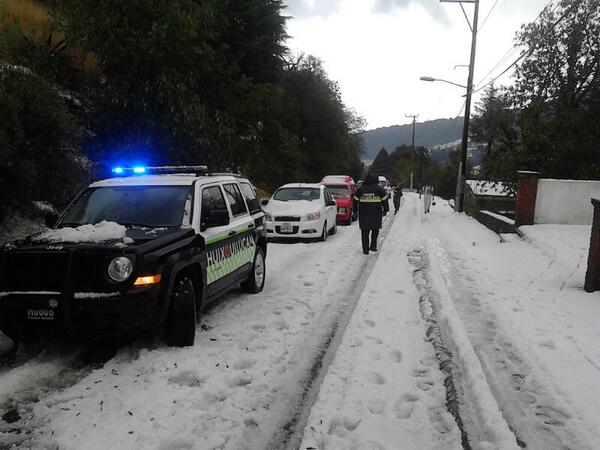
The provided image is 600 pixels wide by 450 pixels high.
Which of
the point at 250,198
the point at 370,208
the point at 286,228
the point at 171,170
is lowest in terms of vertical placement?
the point at 286,228

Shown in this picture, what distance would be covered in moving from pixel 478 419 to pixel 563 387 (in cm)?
110

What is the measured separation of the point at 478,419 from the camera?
11.9 feet

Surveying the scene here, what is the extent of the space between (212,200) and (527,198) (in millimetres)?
10693

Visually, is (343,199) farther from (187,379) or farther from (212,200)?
(187,379)

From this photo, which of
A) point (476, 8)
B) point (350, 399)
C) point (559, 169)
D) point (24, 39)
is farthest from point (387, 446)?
point (476, 8)

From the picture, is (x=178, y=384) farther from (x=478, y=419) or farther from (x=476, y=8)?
(x=476, y=8)

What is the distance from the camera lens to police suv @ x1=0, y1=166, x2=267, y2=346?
4.16 meters

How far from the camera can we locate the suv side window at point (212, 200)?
18.8 feet

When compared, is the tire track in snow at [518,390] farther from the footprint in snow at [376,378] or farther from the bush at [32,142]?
the bush at [32,142]

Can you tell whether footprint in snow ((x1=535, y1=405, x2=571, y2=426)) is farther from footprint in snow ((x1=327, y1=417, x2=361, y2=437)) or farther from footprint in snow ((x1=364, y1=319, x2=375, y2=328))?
footprint in snow ((x1=364, y1=319, x2=375, y2=328))

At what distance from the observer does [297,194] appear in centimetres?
1448

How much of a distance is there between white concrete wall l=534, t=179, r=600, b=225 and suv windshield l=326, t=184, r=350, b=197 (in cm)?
731

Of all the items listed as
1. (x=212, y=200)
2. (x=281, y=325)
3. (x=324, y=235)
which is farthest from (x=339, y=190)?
(x=281, y=325)

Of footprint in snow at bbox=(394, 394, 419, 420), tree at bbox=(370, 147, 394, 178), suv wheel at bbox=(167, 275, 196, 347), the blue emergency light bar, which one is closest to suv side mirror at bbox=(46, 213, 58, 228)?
the blue emergency light bar
